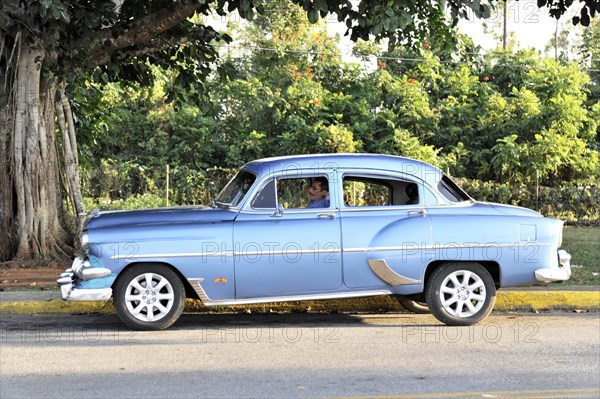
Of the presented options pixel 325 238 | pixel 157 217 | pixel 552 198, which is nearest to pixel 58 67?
pixel 157 217

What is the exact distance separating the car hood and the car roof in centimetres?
58

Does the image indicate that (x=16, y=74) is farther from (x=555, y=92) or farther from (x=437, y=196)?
(x=555, y=92)

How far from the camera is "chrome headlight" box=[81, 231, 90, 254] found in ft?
29.1

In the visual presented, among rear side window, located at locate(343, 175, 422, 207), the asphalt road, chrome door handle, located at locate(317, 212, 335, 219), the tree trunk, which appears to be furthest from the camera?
the tree trunk

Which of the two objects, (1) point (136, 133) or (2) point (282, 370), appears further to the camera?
(1) point (136, 133)

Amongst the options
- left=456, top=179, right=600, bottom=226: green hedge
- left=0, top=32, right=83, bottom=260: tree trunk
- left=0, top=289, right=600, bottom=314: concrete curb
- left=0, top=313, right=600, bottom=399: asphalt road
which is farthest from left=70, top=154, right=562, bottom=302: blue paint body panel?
left=456, top=179, right=600, bottom=226: green hedge

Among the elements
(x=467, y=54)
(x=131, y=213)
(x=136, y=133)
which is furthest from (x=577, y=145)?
(x=131, y=213)

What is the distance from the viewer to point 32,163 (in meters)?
13.5

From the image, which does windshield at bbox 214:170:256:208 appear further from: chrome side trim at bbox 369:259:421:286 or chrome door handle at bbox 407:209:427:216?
chrome door handle at bbox 407:209:427:216

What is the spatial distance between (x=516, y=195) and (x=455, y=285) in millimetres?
14011

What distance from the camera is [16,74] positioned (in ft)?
44.3

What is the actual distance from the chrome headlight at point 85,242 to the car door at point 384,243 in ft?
7.80

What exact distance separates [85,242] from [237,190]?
1548mm

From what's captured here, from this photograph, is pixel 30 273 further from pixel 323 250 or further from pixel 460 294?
pixel 460 294
